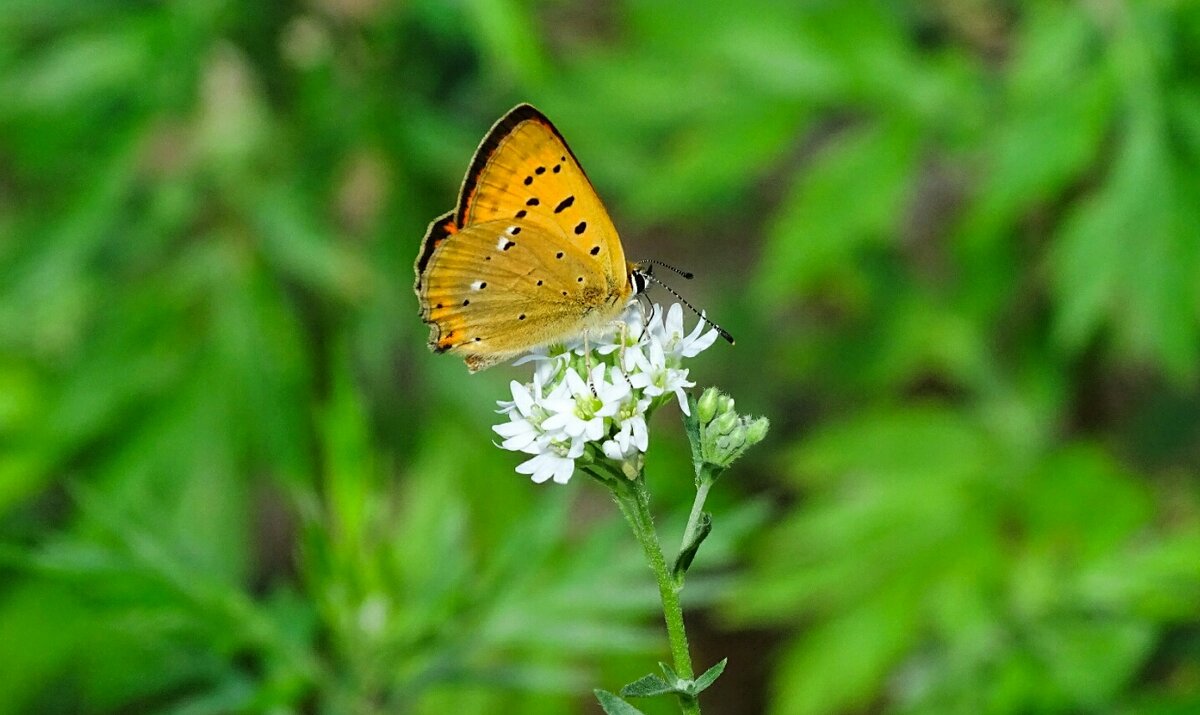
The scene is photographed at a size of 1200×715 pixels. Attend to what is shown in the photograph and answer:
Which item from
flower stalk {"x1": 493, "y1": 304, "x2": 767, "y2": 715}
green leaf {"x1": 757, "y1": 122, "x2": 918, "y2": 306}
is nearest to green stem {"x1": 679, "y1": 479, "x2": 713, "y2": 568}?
flower stalk {"x1": 493, "y1": 304, "x2": 767, "y2": 715}

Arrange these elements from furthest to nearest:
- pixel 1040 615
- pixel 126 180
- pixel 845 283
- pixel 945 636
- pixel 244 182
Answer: pixel 845 283
pixel 244 182
pixel 126 180
pixel 945 636
pixel 1040 615

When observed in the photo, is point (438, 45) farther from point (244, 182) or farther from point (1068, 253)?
point (1068, 253)

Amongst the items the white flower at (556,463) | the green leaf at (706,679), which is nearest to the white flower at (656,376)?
the white flower at (556,463)

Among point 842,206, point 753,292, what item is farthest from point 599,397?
point 753,292

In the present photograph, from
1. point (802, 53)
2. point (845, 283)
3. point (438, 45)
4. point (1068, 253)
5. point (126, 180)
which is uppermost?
point (438, 45)

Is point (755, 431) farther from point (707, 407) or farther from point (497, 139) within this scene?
point (497, 139)

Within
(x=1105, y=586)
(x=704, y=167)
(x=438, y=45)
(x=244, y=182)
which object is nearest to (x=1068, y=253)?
(x=1105, y=586)

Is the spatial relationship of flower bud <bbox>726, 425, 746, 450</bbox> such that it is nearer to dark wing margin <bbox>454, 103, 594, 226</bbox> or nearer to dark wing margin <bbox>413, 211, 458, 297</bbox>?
dark wing margin <bbox>454, 103, 594, 226</bbox>
